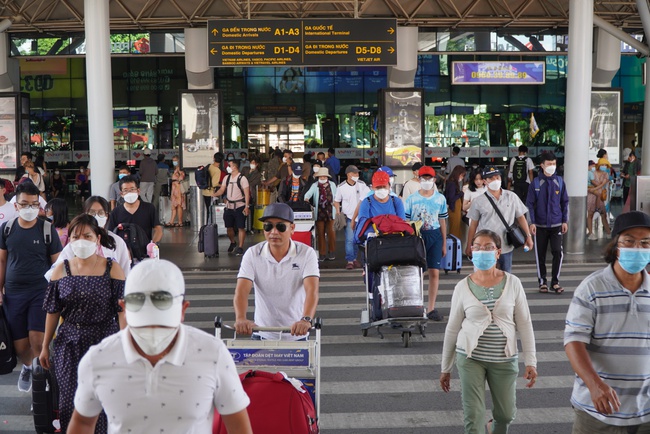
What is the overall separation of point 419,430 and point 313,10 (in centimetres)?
1820

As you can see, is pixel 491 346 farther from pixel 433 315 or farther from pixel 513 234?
pixel 433 315

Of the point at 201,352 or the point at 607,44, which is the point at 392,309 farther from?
the point at 607,44

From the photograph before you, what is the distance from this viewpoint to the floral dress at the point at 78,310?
635 cm

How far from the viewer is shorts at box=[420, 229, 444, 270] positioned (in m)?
11.4

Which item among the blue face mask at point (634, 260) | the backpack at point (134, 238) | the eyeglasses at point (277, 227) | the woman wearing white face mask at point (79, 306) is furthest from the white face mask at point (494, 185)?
the blue face mask at point (634, 260)

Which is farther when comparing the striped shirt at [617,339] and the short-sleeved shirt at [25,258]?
the short-sleeved shirt at [25,258]

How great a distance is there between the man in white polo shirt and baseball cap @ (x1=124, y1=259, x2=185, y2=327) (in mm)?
3067

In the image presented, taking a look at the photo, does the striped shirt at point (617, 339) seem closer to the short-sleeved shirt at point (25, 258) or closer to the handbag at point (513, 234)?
the short-sleeved shirt at point (25, 258)

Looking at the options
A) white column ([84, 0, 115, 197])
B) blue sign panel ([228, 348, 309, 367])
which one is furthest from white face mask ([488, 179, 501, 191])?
white column ([84, 0, 115, 197])

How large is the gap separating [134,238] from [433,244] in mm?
3746

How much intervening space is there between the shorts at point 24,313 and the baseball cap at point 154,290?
5.13 m

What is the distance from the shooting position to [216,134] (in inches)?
899

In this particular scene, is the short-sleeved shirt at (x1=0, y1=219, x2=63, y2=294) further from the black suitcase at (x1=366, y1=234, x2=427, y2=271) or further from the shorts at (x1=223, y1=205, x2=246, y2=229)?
the shorts at (x1=223, y1=205, x2=246, y2=229)

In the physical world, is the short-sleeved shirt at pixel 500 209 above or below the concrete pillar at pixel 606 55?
below
